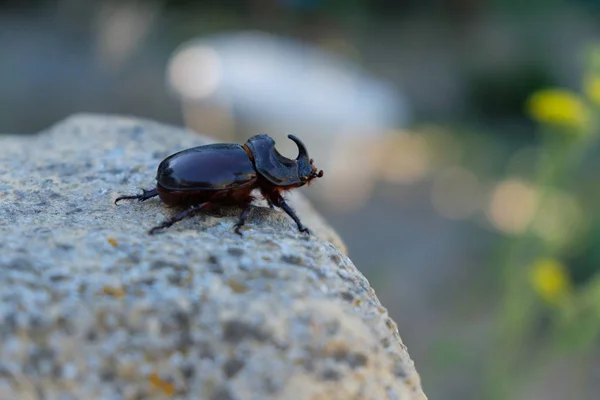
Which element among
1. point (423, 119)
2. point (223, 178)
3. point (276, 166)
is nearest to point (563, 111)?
point (276, 166)

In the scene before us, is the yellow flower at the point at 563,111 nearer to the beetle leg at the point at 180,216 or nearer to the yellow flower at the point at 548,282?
the yellow flower at the point at 548,282

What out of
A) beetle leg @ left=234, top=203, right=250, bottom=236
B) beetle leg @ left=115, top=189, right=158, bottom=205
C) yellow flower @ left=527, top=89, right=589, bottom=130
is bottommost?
beetle leg @ left=115, top=189, right=158, bottom=205

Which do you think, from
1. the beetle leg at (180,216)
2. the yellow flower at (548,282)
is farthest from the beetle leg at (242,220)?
the yellow flower at (548,282)

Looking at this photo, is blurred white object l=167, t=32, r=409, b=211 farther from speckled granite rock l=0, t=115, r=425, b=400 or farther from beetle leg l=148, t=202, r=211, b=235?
speckled granite rock l=0, t=115, r=425, b=400

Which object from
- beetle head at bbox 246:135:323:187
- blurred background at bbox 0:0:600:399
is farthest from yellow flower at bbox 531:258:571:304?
beetle head at bbox 246:135:323:187

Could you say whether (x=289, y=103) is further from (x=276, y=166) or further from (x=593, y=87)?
(x=276, y=166)

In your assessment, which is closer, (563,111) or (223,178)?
(223,178)

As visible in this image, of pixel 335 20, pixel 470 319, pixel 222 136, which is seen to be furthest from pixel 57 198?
pixel 335 20
